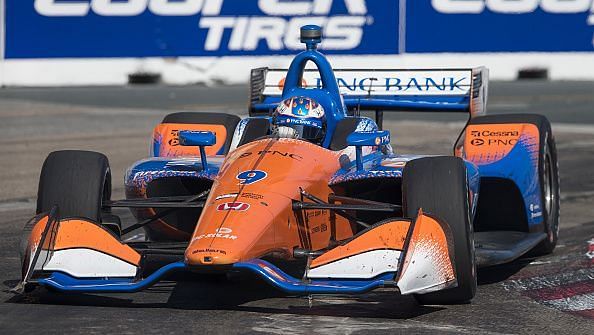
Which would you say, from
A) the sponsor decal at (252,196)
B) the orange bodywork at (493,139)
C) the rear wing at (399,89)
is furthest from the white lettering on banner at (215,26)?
the sponsor decal at (252,196)

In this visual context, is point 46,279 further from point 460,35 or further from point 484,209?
point 460,35

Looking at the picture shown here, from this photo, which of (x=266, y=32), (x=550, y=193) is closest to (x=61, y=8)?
(x=266, y=32)

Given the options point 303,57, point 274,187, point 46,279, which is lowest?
point 46,279

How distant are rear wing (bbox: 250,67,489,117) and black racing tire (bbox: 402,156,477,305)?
9.13 feet

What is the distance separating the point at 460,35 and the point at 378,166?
53.3ft

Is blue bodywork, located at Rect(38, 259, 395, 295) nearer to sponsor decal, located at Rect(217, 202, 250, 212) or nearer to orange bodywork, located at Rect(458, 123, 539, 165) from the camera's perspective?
sponsor decal, located at Rect(217, 202, 250, 212)

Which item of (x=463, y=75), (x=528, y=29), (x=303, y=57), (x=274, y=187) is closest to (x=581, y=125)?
(x=528, y=29)

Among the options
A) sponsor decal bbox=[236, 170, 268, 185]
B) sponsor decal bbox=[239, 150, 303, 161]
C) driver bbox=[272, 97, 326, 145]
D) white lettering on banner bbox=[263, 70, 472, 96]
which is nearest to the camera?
sponsor decal bbox=[236, 170, 268, 185]

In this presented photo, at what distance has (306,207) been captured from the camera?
7.44 meters

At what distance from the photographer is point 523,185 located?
9.34 m

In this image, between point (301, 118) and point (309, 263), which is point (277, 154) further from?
point (309, 263)

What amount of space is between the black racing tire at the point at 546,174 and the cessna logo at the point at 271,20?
1429 centimetres

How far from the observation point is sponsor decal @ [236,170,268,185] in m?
7.45

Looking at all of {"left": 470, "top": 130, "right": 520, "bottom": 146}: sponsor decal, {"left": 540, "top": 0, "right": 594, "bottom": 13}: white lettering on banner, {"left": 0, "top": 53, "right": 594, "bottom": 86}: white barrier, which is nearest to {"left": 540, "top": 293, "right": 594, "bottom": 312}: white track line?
{"left": 470, "top": 130, "right": 520, "bottom": 146}: sponsor decal
